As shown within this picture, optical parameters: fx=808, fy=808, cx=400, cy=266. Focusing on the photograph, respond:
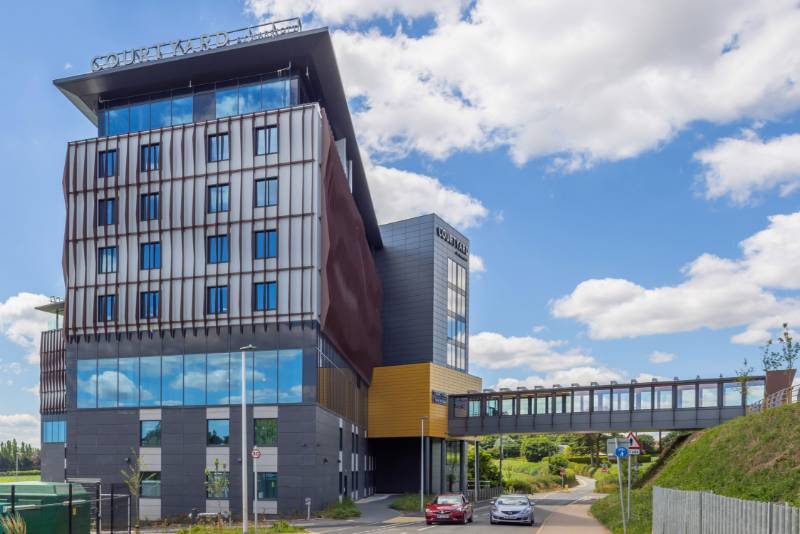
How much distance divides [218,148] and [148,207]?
6.57 meters

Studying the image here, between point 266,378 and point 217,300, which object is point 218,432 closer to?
point 266,378

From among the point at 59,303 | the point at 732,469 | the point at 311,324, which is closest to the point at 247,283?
the point at 311,324

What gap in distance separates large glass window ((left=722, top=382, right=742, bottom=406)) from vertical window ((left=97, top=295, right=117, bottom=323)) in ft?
150

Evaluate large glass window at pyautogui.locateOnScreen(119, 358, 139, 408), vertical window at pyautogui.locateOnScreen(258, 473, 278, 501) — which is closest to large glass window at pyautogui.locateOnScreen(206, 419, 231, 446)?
vertical window at pyautogui.locateOnScreen(258, 473, 278, 501)

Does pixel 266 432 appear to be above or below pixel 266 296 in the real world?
below

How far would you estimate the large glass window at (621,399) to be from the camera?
A: 66.6m

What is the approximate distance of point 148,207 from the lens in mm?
56594

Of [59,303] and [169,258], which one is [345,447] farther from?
[59,303]

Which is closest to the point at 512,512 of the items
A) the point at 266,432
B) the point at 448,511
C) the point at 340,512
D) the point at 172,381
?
the point at 448,511

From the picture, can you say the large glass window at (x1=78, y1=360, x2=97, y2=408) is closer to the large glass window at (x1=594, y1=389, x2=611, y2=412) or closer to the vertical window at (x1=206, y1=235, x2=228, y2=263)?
the vertical window at (x1=206, y1=235, x2=228, y2=263)

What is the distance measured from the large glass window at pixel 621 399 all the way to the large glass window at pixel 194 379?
111 ft

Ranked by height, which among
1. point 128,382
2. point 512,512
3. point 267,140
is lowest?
point 512,512

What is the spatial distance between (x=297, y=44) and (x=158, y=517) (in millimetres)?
32924

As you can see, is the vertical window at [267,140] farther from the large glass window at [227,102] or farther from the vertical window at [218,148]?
the large glass window at [227,102]
